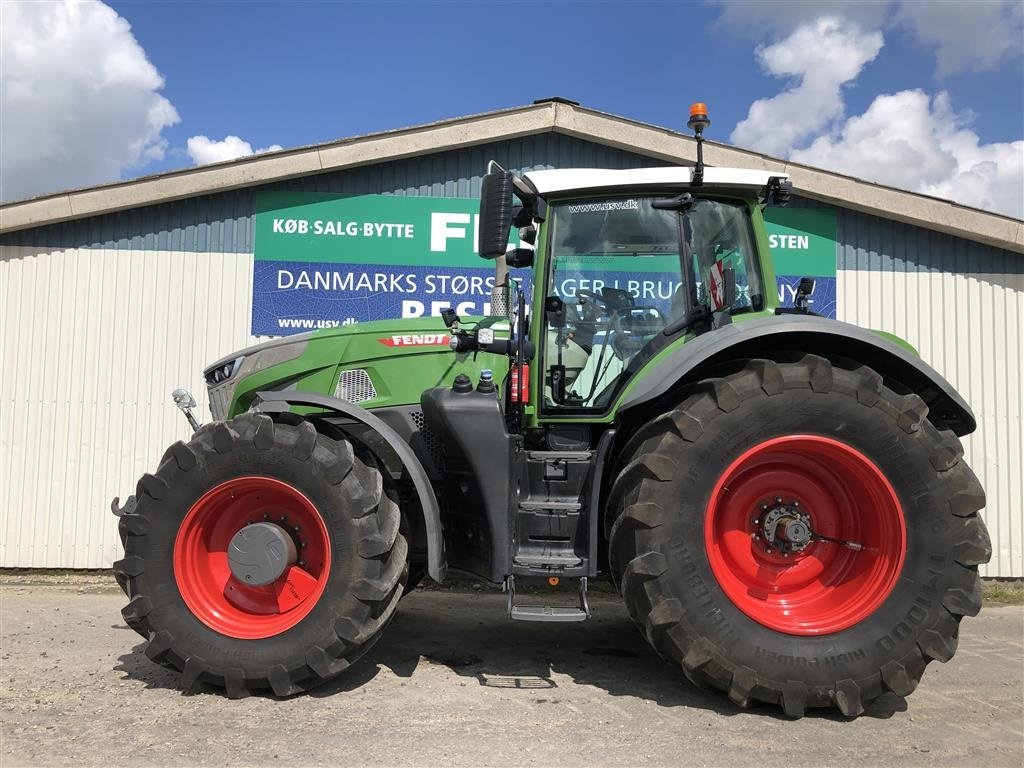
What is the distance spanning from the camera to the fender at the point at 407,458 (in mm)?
3443

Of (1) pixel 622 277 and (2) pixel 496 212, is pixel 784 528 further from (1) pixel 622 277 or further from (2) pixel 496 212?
(2) pixel 496 212

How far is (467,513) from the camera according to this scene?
3660 mm

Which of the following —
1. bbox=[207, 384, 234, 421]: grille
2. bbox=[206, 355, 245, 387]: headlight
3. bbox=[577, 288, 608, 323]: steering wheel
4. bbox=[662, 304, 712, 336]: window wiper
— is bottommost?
bbox=[207, 384, 234, 421]: grille

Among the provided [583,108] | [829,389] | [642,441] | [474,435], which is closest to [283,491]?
[474,435]

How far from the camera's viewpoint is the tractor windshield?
147 inches

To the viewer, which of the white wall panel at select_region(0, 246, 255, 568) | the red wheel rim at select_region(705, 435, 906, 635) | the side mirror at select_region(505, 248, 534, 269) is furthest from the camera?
the white wall panel at select_region(0, 246, 255, 568)

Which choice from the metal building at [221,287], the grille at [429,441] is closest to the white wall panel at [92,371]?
the metal building at [221,287]

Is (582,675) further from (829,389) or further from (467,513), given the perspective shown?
(829,389)

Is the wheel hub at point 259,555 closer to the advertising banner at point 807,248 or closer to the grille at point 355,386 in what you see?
the grille at point 355,386

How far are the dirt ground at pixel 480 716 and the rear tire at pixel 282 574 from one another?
0.22 m

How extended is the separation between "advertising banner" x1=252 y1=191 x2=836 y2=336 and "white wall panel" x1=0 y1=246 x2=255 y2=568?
0.32 meters

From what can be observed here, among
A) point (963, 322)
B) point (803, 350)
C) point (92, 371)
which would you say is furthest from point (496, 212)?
point (963, 322)

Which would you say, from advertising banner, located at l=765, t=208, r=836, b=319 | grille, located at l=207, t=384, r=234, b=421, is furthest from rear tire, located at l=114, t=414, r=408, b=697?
advertising banner, located at l=765, t=208, r=836, b=319

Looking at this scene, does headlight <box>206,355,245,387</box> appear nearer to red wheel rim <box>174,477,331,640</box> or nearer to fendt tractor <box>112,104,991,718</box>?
fendt tractor <box>112,104,991,718</box>
